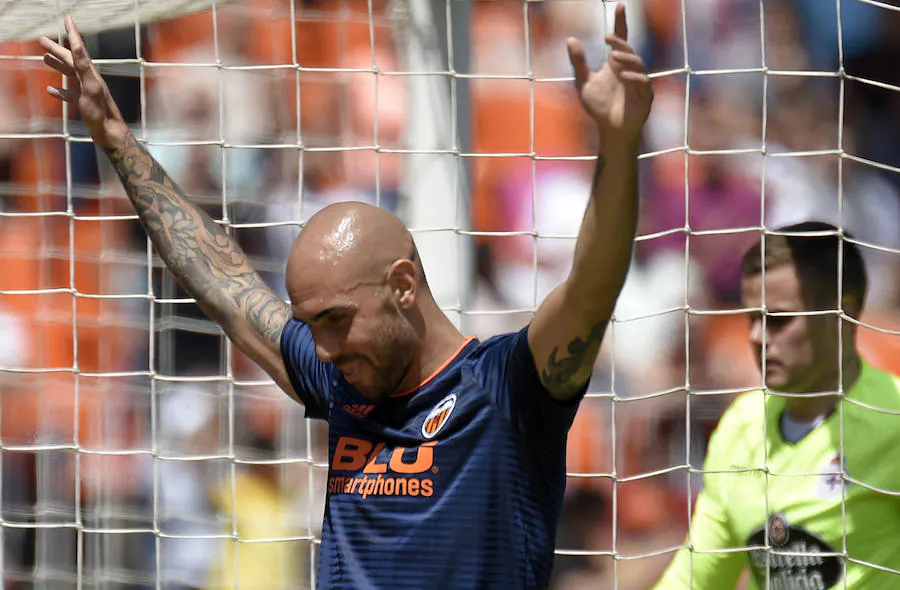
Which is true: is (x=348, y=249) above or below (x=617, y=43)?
below

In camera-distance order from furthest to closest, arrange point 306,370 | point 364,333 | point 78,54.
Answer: point 78,54
point 306,370
point 364,333

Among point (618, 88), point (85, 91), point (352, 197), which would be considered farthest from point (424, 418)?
point (352, 197)

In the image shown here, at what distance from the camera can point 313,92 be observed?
3.64 meters

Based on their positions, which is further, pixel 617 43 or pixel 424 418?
pixel 424 418

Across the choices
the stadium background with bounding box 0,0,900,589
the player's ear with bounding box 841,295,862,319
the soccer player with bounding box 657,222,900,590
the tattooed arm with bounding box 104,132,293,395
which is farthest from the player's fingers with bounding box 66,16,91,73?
the player's ear with bounding box 841,295,862,319

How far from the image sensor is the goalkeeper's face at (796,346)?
2.38m

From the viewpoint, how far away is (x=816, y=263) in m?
2.47

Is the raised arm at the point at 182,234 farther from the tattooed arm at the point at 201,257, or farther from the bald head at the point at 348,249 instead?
the bald head at the point at 348,249

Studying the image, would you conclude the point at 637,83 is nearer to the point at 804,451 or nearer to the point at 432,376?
the point at 432,376

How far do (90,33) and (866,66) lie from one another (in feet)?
7.36

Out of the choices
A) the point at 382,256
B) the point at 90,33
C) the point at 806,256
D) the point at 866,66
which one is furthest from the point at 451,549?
the point at 866,66

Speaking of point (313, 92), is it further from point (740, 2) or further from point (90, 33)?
point (740, 2)

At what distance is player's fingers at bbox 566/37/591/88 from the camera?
52.1 inches

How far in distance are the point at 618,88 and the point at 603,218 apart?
0.53 feet
